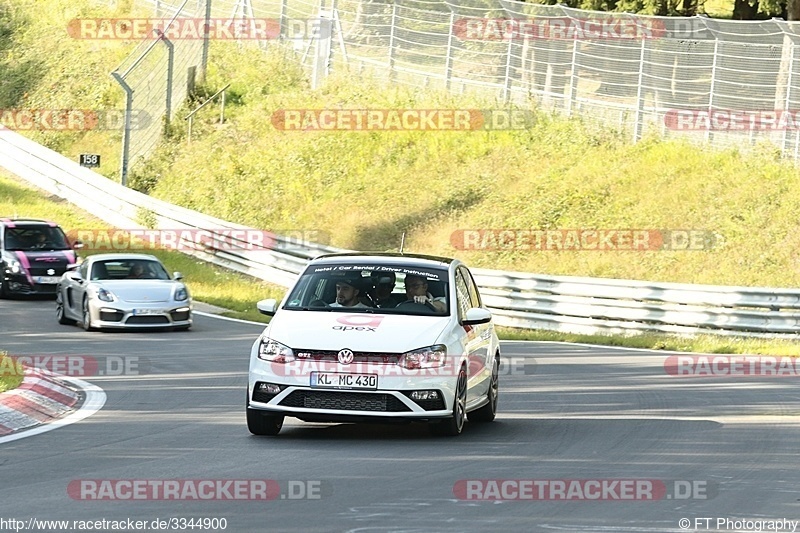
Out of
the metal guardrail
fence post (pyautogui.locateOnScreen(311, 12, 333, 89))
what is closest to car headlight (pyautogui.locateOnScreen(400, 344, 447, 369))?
the metal guardrail

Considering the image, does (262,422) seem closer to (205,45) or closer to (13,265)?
(13,265)

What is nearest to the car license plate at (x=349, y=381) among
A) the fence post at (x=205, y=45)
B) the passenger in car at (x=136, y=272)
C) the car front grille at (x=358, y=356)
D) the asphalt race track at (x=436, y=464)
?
the car front grille at (x=358, y=356)

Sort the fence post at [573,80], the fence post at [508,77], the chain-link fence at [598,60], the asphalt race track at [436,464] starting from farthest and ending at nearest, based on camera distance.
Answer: the fence post at [508,77], the fence post at [573,80], the chain-link fence at [598,60], the asphalt race track at [436,464]

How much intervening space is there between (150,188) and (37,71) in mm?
15029

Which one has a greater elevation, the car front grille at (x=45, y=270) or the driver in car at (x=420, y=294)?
the driver in car at (x=420, y=294)

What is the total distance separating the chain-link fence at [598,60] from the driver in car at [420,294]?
2122 cm

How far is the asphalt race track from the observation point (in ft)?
28.5

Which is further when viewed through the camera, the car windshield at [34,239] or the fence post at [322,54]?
the fence post at [322,54]

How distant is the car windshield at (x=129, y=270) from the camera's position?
25047 millimetres

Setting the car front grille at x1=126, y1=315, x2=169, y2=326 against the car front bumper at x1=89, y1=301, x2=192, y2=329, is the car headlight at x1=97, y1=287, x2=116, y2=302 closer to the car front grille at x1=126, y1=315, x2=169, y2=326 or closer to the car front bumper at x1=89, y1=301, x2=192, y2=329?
the car front bumper at x1=89, y1=301, x2=192, y2=329

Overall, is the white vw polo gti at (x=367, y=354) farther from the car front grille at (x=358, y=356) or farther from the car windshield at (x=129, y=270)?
the car windshield at (x=129, y=270)

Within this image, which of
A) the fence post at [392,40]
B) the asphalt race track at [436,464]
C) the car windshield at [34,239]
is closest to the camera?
the asphalt race track at [436,464]

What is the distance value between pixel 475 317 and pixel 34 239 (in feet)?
64.8

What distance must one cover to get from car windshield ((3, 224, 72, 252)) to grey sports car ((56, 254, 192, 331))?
5.11 m
